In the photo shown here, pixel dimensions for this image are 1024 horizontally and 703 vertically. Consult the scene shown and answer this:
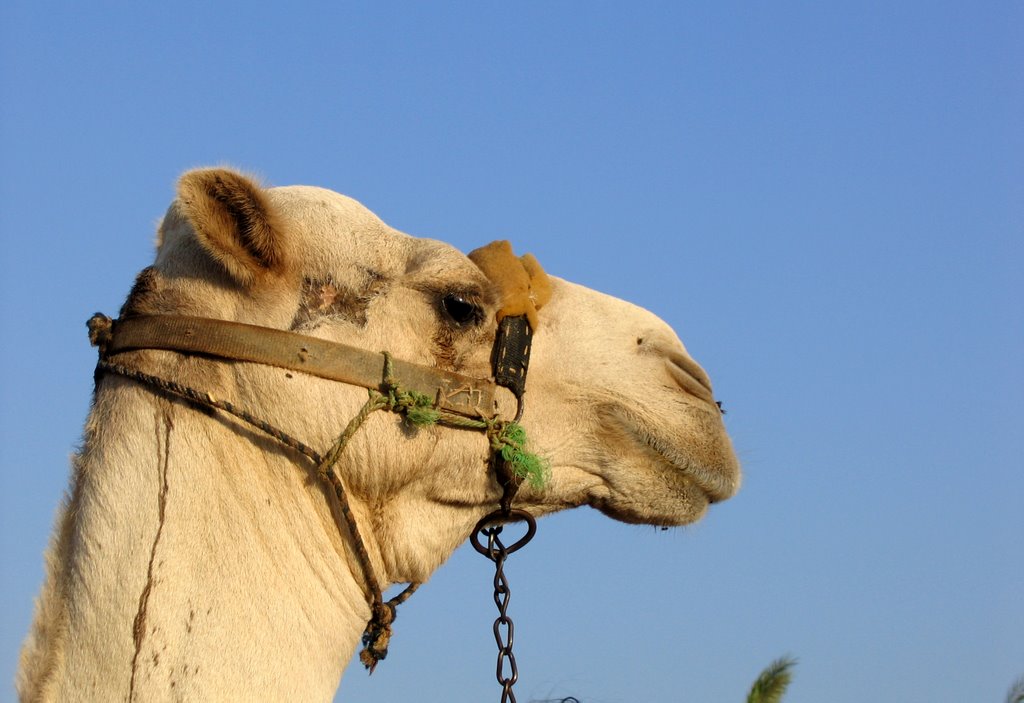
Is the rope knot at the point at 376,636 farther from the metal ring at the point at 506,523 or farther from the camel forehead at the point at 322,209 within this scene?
the camel forehead at the point at 322,209

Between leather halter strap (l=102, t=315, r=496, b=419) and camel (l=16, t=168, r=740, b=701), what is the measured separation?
35 mm

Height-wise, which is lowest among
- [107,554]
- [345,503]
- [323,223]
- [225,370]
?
[107,554]

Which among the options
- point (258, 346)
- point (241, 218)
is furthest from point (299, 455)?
point (241, 218)

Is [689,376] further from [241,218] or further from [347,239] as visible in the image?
[241,218]

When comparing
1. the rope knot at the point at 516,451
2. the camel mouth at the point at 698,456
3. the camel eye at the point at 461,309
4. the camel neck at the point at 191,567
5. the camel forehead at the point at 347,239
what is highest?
the camel forehead at the point at 347,239

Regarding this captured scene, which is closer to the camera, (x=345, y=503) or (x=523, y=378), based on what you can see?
(x=345, y=503)

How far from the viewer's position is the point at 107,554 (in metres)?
3.54

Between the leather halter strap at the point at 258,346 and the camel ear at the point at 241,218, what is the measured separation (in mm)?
200

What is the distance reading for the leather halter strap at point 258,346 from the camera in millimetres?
3820

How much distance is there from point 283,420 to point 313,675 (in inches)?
29.7

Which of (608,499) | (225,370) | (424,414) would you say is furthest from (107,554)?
(608,499)

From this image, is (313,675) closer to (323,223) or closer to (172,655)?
(172,655)

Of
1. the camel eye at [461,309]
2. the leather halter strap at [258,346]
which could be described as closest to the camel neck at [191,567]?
Result: the leather halter strap at [258,346]

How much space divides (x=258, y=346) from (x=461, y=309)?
2.41 feet
